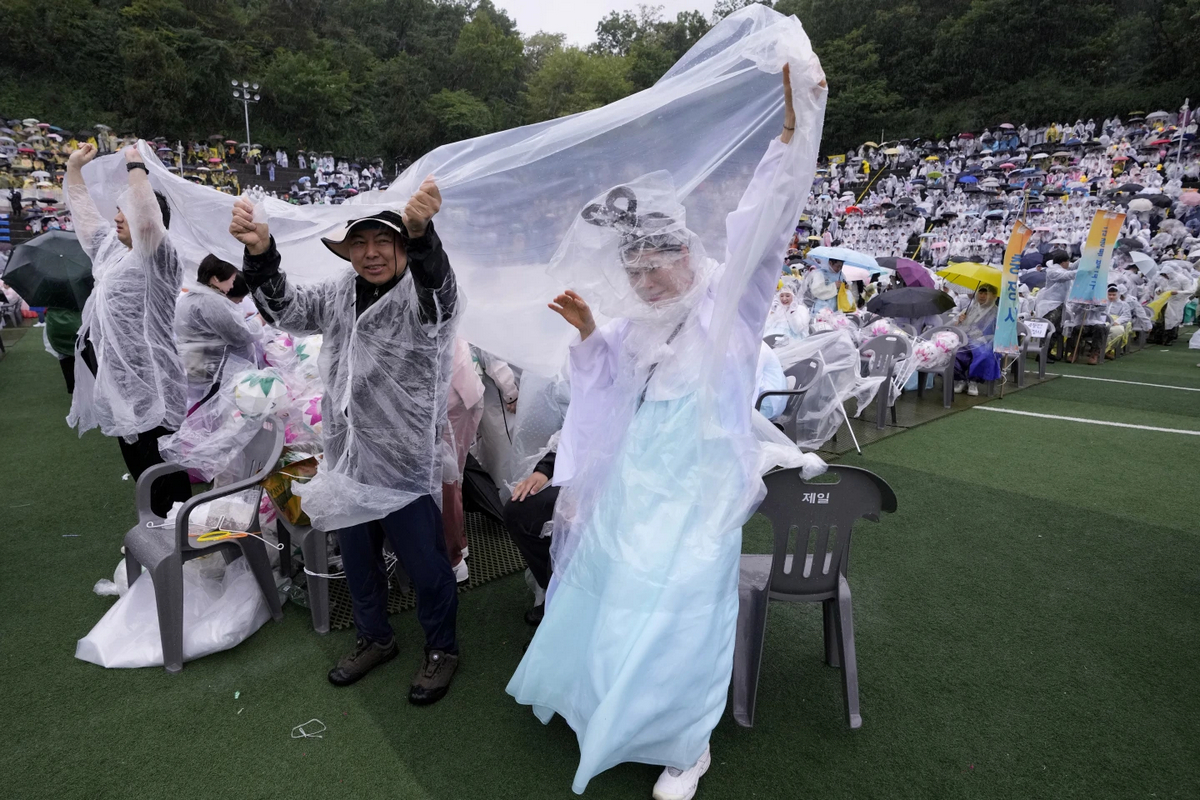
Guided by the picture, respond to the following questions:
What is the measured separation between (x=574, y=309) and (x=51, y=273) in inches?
170

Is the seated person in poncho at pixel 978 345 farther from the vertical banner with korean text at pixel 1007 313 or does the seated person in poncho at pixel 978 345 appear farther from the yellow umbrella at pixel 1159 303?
the yellow umbrella at pixel 1159 303

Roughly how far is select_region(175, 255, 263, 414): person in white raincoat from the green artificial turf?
1.00 metres

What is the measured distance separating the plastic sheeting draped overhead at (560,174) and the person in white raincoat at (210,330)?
81 centimetres

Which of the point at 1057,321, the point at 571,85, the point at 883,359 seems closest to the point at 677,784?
the point at 883,359

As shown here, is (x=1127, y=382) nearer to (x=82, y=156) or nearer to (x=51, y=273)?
(x=82, y=156)

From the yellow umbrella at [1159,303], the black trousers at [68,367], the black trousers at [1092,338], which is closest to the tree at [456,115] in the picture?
the yellow umbrella at [1159,303]

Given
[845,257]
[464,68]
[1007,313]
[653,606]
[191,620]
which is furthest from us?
[464,68]

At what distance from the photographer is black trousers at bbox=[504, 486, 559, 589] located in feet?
7.42

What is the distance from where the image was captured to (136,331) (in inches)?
120

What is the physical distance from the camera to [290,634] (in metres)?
2.60

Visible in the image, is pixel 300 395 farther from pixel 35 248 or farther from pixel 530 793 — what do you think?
pixel 35 248

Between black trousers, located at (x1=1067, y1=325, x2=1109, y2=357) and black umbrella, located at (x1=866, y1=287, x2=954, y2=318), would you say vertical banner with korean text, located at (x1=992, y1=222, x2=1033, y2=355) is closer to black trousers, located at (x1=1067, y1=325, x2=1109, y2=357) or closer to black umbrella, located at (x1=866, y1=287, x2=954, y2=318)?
black umbrella, located at (x1=866, y1=287, x2=954, y2=318)

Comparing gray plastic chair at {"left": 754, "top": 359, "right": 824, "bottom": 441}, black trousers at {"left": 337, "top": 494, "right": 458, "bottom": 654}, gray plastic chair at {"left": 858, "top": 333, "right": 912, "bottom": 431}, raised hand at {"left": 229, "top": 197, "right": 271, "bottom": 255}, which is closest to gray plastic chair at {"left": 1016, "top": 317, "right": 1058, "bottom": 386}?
gray plastic chair at {"left": 858, "top": 333, "right": 912, "bottom": 431}

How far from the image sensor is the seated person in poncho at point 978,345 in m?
6.57
